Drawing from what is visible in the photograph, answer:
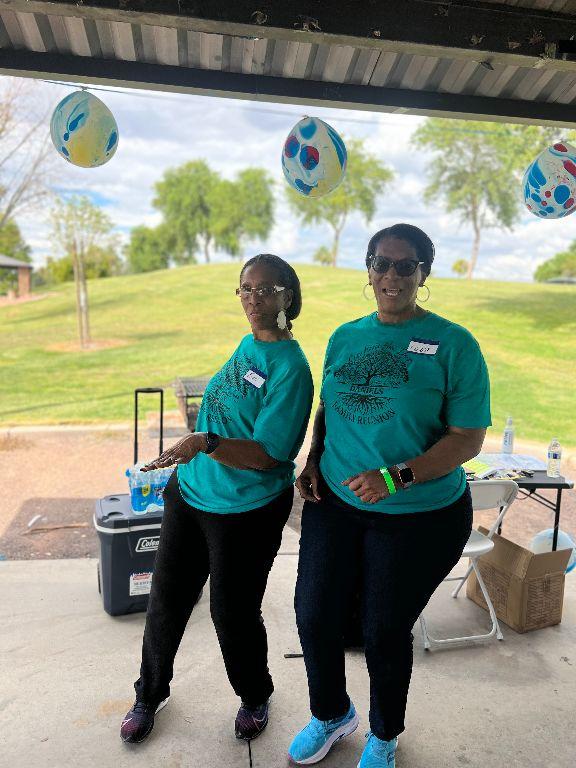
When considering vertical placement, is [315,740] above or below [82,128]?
below

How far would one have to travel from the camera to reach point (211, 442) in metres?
1.84

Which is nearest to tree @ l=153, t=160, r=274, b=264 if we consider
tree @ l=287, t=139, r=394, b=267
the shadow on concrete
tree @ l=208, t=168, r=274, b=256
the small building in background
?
tree @ l=208, t=168, r=274, b=256

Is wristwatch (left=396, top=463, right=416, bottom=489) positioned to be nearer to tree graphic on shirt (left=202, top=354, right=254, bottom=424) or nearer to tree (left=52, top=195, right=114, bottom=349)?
tree graphic on shirt (left=202, top=354, right=254, bottom=424)

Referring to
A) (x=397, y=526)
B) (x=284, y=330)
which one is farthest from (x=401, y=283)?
(x=397, y=526)

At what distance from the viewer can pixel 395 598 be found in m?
1.85

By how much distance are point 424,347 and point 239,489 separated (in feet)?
2.42

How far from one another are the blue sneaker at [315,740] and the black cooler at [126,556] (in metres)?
1.20

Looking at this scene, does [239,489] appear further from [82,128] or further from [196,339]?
[196,339]

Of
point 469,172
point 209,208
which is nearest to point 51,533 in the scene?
point 469,172

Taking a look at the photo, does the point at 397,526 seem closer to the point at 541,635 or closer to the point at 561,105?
the point at 541,635

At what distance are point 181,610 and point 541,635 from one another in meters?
2.01

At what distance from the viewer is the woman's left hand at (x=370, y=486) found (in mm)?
1750

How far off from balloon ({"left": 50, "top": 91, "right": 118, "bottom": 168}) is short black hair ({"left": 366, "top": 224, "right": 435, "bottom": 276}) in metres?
1.98

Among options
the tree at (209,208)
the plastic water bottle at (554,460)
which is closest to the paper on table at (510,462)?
the plastic water bottle at (554,460)
